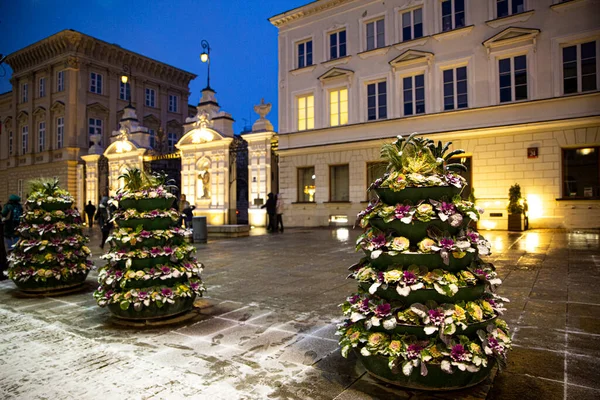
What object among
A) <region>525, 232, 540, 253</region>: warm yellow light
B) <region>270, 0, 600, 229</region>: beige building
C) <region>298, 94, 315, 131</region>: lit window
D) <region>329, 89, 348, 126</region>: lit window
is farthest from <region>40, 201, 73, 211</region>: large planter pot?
<region>298, 94, 315, 131</region>: lit window

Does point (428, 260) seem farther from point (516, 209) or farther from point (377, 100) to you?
point (377, 100)

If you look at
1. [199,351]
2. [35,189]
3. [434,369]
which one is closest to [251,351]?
[199,351]

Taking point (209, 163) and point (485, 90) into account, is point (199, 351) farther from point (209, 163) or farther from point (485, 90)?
point (209, 163)

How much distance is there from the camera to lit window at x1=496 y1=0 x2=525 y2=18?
16.5 m

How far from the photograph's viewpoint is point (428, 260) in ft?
9.82

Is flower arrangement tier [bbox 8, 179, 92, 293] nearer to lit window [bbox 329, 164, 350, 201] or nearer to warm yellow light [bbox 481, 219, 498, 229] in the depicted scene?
lit window [bbox 329, 164, 350, 201]

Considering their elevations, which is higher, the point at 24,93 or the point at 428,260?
the point at 24,93

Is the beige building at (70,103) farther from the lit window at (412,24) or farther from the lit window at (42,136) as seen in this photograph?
the lit window at (412,24)

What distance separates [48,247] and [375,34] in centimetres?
1854

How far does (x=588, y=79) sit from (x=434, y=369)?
17285 mm

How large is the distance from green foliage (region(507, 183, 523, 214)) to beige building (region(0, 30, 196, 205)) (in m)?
27.6

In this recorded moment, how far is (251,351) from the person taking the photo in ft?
12.6

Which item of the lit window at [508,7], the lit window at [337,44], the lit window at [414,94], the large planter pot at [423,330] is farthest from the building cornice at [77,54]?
the large planter pot at [423,330]

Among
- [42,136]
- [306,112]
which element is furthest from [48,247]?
[42,136]
